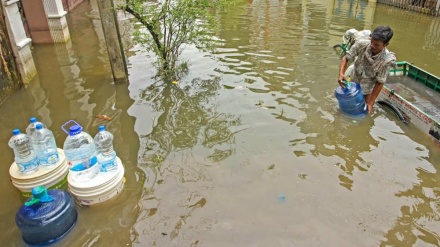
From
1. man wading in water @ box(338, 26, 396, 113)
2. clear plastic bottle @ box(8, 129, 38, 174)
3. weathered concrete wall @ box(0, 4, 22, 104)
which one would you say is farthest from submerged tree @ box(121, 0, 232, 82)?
clear plastic bottle @ box(8, 129, 38, 174)

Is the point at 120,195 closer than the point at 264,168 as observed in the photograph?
Yes

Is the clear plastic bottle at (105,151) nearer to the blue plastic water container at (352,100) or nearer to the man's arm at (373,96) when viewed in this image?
the blue plastic water container at (352,100)

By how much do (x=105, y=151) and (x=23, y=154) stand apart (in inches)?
34.5

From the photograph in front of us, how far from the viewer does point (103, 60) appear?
29.2 ft

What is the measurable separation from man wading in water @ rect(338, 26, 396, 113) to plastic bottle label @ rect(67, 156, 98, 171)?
400cm

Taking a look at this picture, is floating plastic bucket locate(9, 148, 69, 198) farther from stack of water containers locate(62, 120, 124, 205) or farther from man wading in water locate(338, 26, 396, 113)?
man wading in water locate(338, 26, 396, 113)

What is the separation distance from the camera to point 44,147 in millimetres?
3865

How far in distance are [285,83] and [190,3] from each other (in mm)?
2705

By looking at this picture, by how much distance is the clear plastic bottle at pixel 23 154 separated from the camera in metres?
3.59

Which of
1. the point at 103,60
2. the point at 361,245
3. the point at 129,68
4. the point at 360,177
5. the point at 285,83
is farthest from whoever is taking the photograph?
the point at 103,60

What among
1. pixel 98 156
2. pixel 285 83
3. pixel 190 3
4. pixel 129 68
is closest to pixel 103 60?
pixel 129 68

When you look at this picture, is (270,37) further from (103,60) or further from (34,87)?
(34,87)

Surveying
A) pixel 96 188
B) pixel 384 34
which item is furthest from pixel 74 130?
pixel 384 34

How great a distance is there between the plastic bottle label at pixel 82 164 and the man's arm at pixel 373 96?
14.7ft
